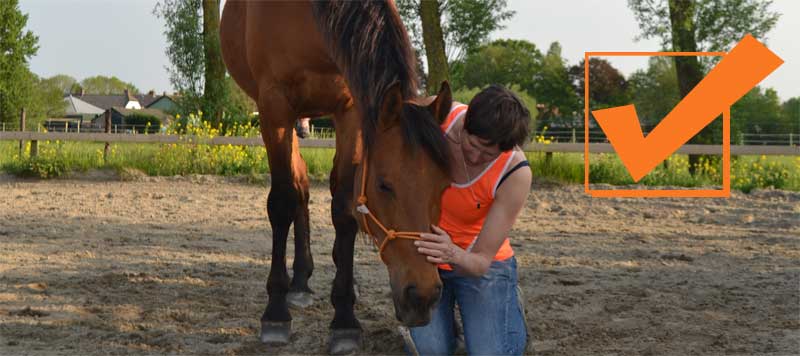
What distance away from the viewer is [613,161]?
10.6m

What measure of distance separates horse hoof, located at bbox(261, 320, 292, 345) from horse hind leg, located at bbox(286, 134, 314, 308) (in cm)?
66

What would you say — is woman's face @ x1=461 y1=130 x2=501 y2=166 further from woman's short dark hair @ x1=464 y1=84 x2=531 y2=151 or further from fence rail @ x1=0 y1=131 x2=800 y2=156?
fence rail @ x1=0 y1=131 x2=800 y2=156

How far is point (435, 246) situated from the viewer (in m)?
2.27

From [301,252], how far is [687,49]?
360 inches

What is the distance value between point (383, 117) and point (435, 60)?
980 cm

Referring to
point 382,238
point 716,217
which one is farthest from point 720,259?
point 382,238

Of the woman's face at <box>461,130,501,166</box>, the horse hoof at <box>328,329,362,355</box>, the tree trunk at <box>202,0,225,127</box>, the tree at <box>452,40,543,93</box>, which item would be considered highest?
the tree at <box>452,40,543,93</box>

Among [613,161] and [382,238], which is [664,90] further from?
[382,238]

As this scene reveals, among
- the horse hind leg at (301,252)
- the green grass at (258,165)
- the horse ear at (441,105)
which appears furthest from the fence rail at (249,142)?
the horse ear at (441,105)

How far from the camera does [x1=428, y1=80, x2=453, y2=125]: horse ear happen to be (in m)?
2.40

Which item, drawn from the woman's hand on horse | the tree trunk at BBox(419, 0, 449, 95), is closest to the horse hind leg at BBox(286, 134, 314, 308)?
the woman's hand on horse

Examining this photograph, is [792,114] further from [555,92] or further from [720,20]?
[555,92]

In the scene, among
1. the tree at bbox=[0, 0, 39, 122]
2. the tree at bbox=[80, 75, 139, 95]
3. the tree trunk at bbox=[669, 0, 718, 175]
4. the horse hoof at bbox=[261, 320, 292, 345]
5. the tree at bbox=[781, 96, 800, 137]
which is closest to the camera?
the horse hoof at bbox=[261, 320, 292, 345]

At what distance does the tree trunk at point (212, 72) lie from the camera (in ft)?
43.6
